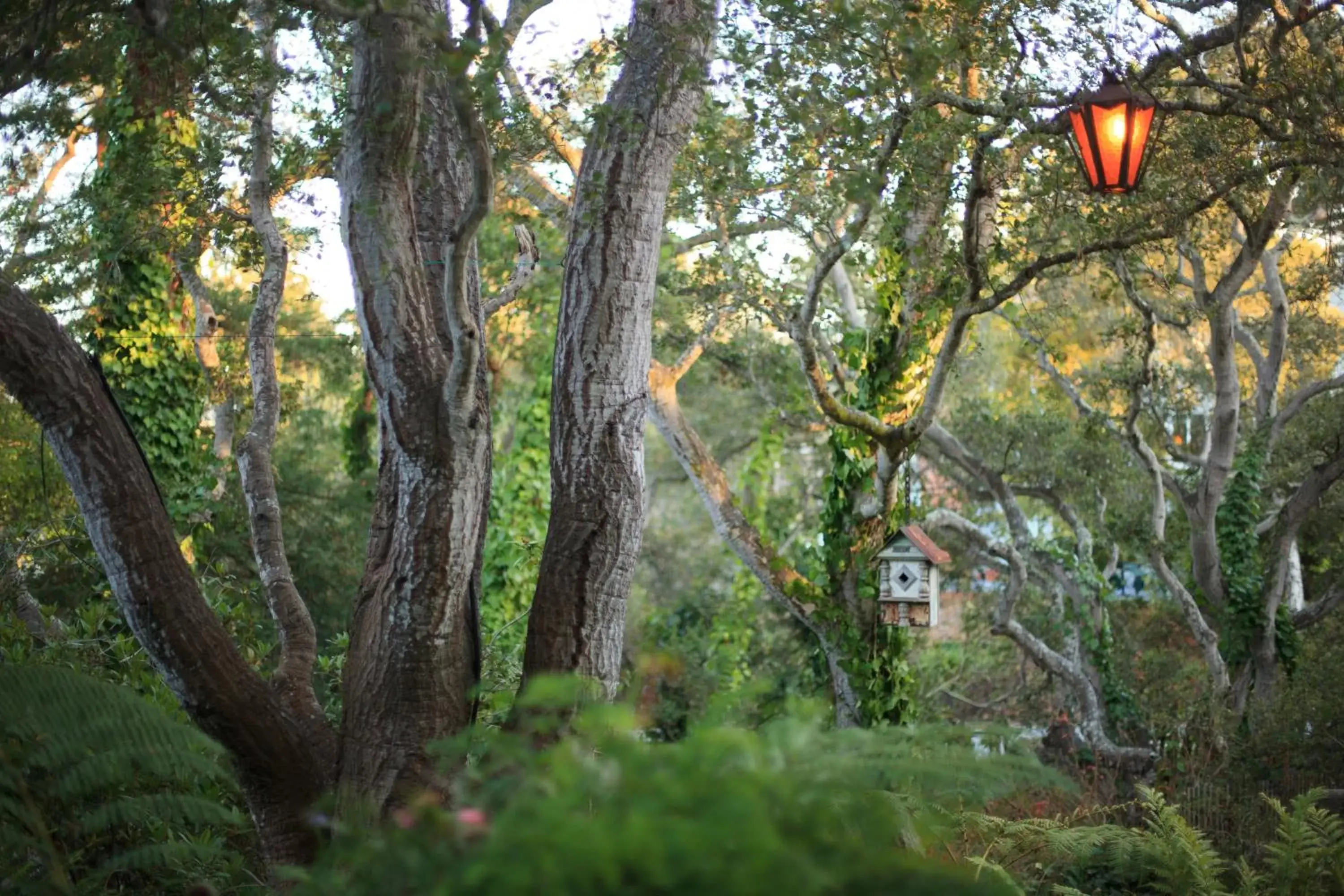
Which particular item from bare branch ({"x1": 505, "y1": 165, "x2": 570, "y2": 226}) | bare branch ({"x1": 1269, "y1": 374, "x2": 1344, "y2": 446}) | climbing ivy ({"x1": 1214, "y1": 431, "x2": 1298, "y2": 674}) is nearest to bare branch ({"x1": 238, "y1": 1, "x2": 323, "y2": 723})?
bare branch ({"x1": 505, "y1": 165, "x2": 570, "y2": 226})

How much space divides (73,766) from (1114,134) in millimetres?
5054

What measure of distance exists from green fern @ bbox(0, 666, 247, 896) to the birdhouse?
658 cm

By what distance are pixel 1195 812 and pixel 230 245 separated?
695 centimetres

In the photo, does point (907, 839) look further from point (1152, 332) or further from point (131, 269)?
point (131, 269)

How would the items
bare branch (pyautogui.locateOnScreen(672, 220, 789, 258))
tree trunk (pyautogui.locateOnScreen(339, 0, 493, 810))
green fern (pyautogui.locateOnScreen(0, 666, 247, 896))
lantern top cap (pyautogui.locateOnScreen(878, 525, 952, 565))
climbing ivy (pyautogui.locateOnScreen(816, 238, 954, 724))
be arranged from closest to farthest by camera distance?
green fern (pyautogui.locateOnScreen(0, 666, 247, 896)) → tree trunk (pyautogui.locateOnScreen(339, 0, 493, 810)) → lantern top cap (pyautogui.locateOnScreen(878, 525, 952, 565)) → bare branch (pyautogui.locateOnScreen(672, 220, 789, 258)) → climbing ivy (pyautogui.locateOnScreen(816, 238, 954, 724))

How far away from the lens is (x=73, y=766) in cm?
308

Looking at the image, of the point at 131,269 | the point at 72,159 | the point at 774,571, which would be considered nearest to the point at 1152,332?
the point at 774,571

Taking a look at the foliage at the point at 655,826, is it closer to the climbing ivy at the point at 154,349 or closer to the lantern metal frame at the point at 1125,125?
the lantern metal frame at the point at 1125,125

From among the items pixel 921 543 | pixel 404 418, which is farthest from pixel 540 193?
pixel 404 418

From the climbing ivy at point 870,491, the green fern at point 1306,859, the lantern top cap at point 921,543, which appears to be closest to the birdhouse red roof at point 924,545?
the lantern top cap at point 921,543

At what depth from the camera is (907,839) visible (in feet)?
15.4

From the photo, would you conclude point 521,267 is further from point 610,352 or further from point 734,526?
point 734,526

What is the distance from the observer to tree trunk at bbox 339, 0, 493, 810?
4.64 m

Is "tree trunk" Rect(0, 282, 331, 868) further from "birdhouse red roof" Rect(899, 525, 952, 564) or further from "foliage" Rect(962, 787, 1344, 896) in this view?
"birdhouse red roof" Rect(899, 525, 952, 564)
